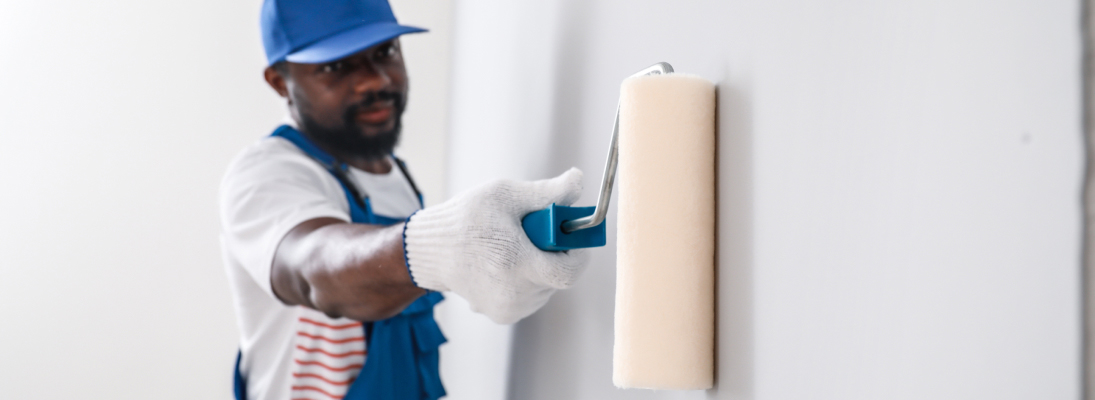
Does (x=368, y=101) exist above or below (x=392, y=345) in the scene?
above

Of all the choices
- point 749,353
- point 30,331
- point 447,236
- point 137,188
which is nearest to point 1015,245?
point 749,353

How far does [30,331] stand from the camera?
1.33 meters

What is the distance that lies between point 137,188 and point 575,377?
1.21 m

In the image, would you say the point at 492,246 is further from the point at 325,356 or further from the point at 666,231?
the point at 325,356

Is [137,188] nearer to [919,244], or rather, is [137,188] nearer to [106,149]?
[106,149]

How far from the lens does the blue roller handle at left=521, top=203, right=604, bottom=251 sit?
1.32 feet

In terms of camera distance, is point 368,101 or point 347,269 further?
point 368,101

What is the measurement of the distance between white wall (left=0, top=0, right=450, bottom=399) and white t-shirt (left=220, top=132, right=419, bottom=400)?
1.98 ft

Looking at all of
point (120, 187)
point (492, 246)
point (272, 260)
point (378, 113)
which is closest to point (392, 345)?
point (272, 260)

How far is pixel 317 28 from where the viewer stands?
81 centimetres

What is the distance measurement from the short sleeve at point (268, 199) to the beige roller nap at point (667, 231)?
0.43 meters

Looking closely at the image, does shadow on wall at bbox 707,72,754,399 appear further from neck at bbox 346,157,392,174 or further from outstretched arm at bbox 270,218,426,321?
neck at bbox 346,157,392,174

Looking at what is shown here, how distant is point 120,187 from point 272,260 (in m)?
0.93

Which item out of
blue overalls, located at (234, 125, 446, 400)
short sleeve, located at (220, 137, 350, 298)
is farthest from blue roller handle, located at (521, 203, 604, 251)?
blue overalls, located at (234, 125, 446, 400)
